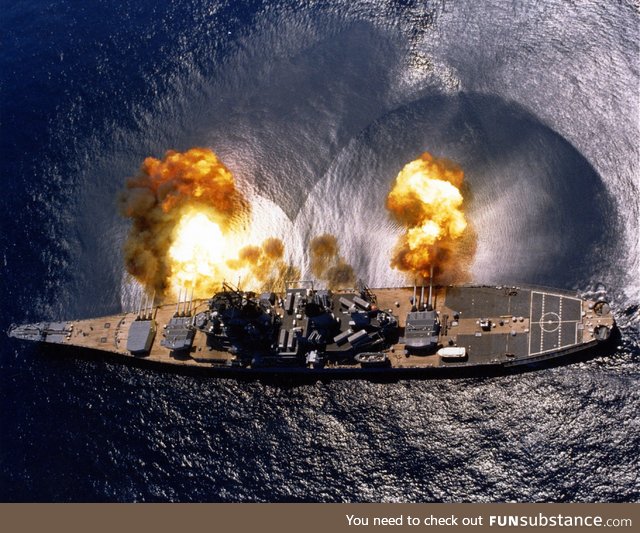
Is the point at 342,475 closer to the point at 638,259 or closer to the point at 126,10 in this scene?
the point at 638,259

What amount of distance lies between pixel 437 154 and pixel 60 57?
3496 inches

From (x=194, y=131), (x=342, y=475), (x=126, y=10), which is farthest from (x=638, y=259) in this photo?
(x=126, y=10)

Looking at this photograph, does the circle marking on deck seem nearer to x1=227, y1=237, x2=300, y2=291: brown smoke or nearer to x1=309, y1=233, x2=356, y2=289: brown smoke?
x1=309, y1=233, x2=356, y2=289: brown smoke

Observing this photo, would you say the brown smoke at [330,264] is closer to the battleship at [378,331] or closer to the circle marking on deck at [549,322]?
the battleship at [378,331]

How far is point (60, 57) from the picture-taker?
166125 mm

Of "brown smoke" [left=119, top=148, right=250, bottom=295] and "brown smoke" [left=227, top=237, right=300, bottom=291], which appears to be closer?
"brown smoke" [left=227, top=237, right=300, bottom=291]

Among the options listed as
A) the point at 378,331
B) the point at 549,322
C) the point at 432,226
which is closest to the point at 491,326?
the point at 549,322

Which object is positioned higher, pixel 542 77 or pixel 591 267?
pixel 542 77

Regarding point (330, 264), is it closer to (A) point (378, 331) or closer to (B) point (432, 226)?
(A) point (378, 331)

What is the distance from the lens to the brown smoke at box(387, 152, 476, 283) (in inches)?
4658

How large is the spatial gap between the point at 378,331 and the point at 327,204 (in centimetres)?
2799

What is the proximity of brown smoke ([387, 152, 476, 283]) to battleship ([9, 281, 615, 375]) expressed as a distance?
4705 millimetres

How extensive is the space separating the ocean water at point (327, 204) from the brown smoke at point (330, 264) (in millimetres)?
2194

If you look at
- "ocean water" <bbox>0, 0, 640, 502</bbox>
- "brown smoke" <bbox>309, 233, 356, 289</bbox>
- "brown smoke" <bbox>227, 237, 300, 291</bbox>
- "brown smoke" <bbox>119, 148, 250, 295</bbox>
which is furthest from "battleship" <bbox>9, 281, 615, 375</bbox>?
"brown smoke" <bbox>119, 148, 250, 295</bbox>
